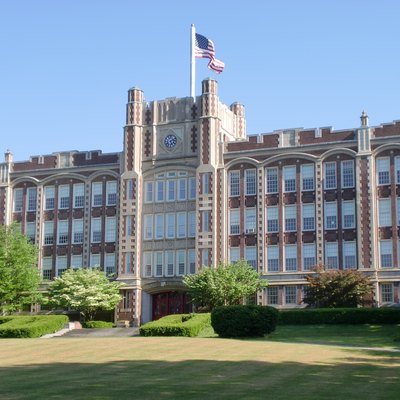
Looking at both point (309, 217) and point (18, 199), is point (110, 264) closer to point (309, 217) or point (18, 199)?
point (18, 199)

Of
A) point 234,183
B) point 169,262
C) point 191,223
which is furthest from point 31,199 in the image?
point 234,183

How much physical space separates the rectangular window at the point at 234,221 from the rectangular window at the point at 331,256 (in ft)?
25.5

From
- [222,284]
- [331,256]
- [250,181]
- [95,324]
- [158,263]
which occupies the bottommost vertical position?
[95,324]

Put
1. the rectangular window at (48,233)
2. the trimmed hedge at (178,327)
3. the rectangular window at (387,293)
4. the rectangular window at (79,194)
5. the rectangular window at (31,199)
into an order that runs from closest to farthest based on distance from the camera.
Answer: the trimmed hedge at (178,327) < the rectangular window at (387,293) < the rectangular window at (79,194) < the rectangular window at (48,233) < the rectangular window at (31,199)

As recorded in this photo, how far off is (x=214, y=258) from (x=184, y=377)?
132ft

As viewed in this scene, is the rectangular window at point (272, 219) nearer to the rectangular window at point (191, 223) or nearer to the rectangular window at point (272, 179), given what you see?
the rectangular window at point (272, 179)

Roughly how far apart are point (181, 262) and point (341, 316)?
55.5ft

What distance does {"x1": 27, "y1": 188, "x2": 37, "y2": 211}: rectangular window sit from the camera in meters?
79.5

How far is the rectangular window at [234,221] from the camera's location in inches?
2837

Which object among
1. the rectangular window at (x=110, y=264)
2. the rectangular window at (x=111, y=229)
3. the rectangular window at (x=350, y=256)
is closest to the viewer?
the rectangular window at (x=350, y=256)

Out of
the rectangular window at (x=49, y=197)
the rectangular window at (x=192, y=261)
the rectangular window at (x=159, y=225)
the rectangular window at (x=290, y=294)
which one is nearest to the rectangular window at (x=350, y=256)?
the rectangular window at (x=290, y=294)

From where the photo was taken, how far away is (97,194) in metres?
77.6

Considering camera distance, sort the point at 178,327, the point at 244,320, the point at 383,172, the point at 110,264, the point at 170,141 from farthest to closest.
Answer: the point at 110,264
the point at 170,141
the point at 383,172
the point at 178,327
the point at 244,320

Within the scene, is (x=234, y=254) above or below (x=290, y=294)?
above
